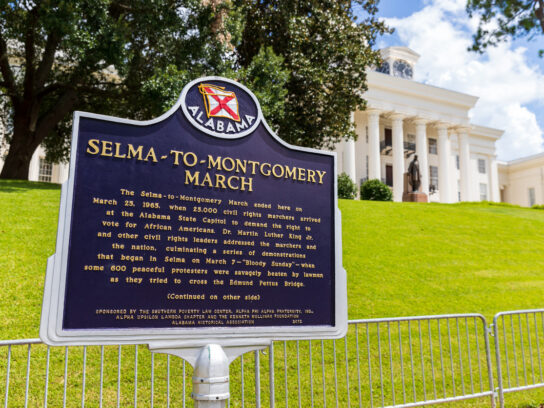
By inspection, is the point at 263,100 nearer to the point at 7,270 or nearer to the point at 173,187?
the point at 7,270

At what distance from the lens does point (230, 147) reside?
351cm

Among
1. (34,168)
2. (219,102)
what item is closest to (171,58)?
(219,102)

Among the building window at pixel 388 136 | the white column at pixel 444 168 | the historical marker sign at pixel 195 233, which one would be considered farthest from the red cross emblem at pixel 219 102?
the building window at pixel 388 136

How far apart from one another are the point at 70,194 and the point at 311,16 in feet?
50.9

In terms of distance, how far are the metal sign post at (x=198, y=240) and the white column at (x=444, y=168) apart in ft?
136

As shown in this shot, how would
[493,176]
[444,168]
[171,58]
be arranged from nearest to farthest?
[171,58] < [444,168] < [493,176]

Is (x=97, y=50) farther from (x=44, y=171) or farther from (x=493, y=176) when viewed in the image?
(x=493, y=176)

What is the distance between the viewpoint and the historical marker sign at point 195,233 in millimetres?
2910

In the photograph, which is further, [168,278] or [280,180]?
[280,180]

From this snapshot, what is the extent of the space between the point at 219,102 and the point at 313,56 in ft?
44.9

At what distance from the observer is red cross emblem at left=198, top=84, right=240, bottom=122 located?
11.3 feet

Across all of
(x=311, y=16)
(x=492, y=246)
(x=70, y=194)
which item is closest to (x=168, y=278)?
(x=70, y=194)

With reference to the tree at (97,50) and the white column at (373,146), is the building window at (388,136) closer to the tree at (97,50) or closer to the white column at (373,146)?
the white column at (373,146)

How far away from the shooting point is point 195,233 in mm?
3262
